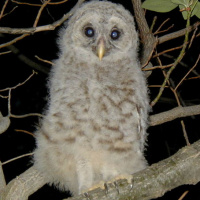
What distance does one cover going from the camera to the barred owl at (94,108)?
2.07 m

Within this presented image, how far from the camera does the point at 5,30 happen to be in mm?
1821

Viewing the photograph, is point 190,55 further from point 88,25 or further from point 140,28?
point 88,25

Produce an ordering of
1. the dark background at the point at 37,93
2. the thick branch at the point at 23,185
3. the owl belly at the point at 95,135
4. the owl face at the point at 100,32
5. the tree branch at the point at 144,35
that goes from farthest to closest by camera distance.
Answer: the dark background at the point at 37,93 → the tree branch at the point at 144,35 → the owl face at the point at 100,32 → the thick branch at the point at 23,185 → the owl belly at the point at 95,135

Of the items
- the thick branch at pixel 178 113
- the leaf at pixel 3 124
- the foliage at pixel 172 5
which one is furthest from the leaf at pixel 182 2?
the leaf at pixel 3 124

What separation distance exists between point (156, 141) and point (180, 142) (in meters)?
0.46

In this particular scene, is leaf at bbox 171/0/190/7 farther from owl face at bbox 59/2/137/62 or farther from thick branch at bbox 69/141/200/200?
thick branch at bbox 69/141/200/200

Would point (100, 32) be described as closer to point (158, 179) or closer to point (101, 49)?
point (101, 49)

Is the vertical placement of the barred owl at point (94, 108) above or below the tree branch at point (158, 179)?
above

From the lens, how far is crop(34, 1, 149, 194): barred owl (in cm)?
207

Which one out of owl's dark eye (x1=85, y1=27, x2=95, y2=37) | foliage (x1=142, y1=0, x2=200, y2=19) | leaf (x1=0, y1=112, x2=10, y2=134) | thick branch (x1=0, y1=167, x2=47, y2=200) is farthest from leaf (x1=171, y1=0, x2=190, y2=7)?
thick branch (x1=0, y1=167, x2=47, y2=200)

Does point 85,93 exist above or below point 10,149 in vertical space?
above

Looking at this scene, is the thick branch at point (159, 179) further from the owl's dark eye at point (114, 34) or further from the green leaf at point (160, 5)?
the owl's dark eye at point (114, 34)

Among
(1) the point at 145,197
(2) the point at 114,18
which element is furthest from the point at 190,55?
(1) the point at 145,197

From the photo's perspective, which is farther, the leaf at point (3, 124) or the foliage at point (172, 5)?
the leaf at point (3, 124)
